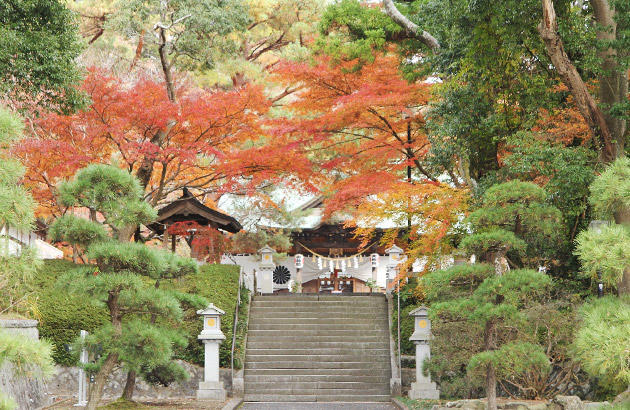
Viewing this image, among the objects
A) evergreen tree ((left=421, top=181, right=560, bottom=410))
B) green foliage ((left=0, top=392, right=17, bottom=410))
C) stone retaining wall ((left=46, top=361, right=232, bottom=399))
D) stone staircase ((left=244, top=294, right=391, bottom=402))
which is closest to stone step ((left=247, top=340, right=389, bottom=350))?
stone staircase ((left=244, top=294, right=391, bottom=402))

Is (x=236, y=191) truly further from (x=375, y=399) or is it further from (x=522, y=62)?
(x=522, y=62)

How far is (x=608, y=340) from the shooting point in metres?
6.06

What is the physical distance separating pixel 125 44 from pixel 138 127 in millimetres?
8708

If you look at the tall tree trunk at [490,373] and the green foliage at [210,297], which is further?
the green foliage at [210,297]

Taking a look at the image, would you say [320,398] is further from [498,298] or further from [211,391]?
[498,298]

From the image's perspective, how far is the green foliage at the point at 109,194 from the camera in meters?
9.88

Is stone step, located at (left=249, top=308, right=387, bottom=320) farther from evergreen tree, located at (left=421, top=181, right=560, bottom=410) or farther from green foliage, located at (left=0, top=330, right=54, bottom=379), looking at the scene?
green foliage, located at (left=0, top=330, right=54, bottom=379)

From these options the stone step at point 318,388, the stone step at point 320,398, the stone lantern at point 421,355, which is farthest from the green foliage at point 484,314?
the stone step at point 318,388

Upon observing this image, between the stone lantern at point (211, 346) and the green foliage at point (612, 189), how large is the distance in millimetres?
9305

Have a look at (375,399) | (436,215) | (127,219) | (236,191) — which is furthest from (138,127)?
(375,399)

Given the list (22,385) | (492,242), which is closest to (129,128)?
(22,385)

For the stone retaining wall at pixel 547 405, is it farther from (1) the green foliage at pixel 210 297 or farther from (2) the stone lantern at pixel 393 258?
(2) the stone lantern at pixel 393 258

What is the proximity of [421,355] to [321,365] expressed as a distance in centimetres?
250

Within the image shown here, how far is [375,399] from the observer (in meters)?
14.6
